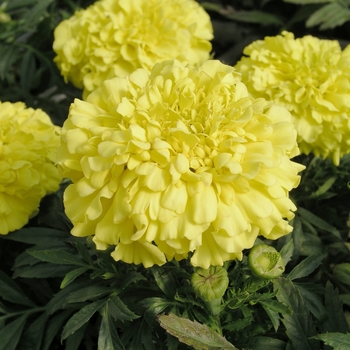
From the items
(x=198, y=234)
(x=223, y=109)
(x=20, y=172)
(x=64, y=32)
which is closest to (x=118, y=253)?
(x=198, y=234)

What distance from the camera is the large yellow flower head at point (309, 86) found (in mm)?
1169

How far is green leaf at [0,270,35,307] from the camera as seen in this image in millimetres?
1209

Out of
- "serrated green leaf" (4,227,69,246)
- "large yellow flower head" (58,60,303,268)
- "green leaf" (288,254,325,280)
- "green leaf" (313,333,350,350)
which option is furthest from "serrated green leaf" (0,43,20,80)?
"green leaf" (313,333,350,350)

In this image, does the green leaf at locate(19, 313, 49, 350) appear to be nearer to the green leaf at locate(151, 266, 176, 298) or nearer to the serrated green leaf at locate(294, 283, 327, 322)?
the green leaf at locate(151, 266, 176, 298)

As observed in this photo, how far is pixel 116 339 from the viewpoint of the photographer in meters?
0.95

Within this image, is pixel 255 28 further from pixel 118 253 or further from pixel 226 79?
pixel 118 253

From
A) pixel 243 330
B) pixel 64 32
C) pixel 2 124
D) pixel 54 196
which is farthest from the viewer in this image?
pixel 64 32

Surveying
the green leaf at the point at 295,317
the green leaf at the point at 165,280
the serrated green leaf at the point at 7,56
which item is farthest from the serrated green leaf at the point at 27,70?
the green leaf at the point at 295,317

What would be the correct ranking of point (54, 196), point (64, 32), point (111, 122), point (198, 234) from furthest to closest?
point (64, 32) → point (54, 196) → point (111, 122) → point (198, 234)

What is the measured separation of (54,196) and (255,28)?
165cm

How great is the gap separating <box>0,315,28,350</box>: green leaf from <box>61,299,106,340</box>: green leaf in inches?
10.8

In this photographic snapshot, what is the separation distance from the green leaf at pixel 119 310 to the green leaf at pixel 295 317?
0.29 meters

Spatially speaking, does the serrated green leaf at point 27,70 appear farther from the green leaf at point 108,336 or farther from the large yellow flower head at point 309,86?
the green leaf at point 108,336

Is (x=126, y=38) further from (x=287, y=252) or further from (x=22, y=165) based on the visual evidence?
(x=287, y=252)
